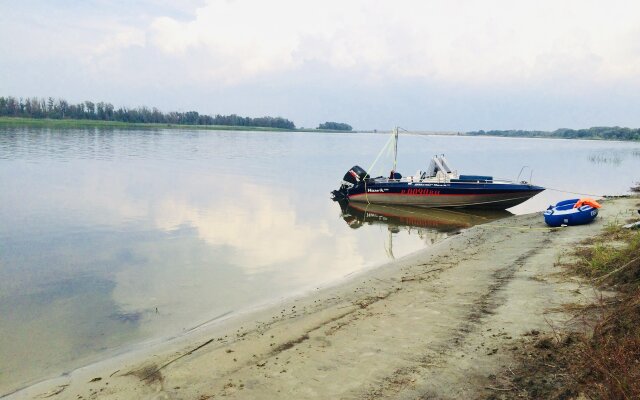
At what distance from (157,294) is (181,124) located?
17485cm

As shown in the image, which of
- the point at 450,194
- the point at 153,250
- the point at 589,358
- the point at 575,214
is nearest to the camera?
the point at 589,358

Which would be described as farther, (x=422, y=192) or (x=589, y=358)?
(x=422, y=192)

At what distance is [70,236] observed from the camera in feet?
52.0

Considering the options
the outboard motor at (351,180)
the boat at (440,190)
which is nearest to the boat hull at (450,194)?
the boat at (440,190)

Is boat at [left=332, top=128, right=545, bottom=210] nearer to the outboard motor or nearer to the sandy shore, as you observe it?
the outboard motor

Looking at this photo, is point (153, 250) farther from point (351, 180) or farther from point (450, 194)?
point (450, 194)

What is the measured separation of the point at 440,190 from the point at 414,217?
89.6 inches

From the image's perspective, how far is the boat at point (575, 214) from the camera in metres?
16.2

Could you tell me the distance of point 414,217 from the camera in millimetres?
22781

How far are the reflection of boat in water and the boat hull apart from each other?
1.18 ft

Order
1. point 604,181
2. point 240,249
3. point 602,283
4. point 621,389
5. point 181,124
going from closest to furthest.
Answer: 1. point 621,389
2. point 602,283
3. point 240,249
4. point 604,181
5. point 181,124

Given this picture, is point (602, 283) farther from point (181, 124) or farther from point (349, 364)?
point (181, 124)

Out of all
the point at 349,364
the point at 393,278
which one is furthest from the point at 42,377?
the point at 393,278

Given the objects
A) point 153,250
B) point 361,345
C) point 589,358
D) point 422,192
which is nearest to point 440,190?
point 422,192
